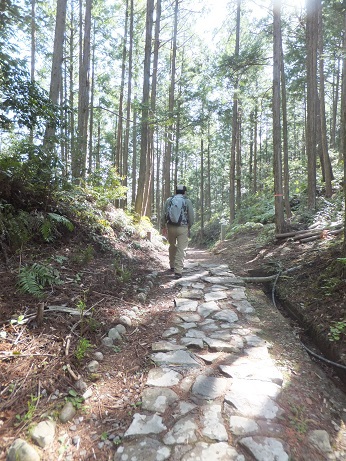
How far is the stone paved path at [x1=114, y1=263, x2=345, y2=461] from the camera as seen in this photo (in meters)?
1.66

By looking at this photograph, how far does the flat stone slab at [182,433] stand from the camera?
172 cm

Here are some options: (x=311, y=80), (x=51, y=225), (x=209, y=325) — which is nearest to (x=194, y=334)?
(x=209, y=325)

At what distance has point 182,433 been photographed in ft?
5.83

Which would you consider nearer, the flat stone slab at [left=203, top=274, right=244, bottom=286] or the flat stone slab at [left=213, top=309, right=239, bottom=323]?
the flat stone slab at [left=213, top=309, right=239, bottom=323]

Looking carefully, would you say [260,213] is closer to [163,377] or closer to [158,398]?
[163,377]

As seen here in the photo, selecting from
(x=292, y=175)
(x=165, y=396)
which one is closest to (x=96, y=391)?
(x=165, y=396)

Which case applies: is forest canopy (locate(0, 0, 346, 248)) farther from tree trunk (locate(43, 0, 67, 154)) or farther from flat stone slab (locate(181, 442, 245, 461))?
flat stone slab (locate(181, 442, 245, 461))

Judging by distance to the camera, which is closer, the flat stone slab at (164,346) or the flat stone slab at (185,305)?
the flat stone slab at (164,346)

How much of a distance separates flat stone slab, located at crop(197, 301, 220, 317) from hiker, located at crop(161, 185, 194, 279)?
5.54 ft

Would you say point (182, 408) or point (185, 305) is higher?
point (185, 305)

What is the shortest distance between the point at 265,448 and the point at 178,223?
4.55m

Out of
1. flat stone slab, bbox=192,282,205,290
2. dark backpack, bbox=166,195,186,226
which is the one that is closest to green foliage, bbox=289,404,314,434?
flat stone slab, bbox=192,282,205,290

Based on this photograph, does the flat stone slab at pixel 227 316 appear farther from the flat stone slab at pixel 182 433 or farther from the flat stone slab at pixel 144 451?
the flat stone slab at pixel 144 451

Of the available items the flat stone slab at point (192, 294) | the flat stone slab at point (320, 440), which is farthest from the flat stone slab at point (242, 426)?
the flat stone slab at point (192, 294)
